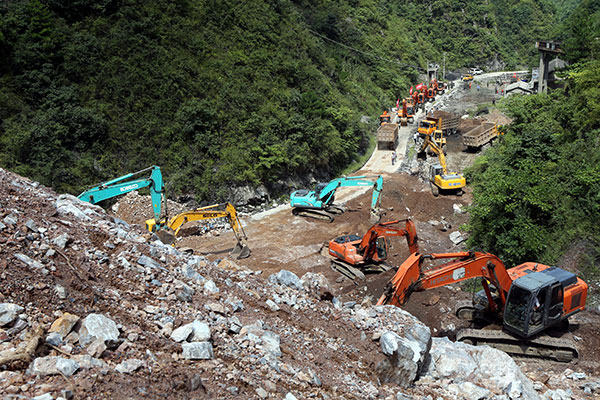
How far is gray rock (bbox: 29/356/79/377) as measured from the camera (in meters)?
4.72

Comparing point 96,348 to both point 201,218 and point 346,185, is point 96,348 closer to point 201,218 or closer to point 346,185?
point 201,218

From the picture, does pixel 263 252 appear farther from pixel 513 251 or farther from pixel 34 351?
pixel 34 351

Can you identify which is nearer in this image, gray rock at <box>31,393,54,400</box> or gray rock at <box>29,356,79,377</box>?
gray rock at <box>31,393,54,400</box>

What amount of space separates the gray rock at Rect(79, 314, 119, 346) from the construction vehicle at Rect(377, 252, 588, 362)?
6.54 meters

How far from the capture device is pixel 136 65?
2736 cm

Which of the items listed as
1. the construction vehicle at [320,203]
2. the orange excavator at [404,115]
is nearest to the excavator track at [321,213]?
the construction vehicle at [320,203]

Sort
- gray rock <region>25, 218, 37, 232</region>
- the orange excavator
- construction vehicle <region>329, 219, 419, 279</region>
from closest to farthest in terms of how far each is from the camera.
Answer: gray rock <region>25, 218, 37, 232</region> → construction vehicle <region>329, 219, 419, 279</region> → the orange excavator

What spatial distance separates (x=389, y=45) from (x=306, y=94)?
35581 millimetres

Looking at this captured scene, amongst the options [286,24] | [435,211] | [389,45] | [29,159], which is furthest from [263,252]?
[389,45]

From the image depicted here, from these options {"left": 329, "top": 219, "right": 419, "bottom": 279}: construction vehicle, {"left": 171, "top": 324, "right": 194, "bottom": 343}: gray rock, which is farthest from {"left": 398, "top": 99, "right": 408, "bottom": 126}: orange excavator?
{"left": 171, "top": 324, "right": 194, "bottom": 343}: gray rock

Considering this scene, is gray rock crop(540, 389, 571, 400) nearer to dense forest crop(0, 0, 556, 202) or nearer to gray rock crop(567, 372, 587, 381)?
gray rock crop(567, 372, 587, 381)

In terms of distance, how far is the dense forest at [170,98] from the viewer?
24047 mm

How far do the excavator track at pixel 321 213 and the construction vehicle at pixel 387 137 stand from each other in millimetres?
14614

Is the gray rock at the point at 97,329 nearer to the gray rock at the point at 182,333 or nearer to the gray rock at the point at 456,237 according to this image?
the gray rock at the point at 182,333
